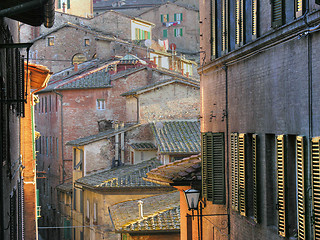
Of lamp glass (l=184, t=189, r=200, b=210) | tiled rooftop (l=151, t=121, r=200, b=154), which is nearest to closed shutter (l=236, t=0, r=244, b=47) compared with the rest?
lamp glass (l=184, t=189, r=200, b=210)

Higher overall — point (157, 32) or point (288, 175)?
point (157, 32)

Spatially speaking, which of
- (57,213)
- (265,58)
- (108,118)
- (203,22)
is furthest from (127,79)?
(265,58)

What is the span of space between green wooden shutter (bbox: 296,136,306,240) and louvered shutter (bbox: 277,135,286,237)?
21.4 inches

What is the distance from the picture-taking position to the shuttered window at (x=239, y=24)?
10711 mm

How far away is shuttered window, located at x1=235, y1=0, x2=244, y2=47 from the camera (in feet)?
35.1

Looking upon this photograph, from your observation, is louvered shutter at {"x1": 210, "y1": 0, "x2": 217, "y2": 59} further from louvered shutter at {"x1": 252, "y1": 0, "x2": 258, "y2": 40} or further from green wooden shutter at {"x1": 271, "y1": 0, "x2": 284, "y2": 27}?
green wooden shutter at {"x1": 271, "y1": 0, "x2": 284, "y2": 27}

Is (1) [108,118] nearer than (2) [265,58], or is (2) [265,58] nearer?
(2) [265,58]

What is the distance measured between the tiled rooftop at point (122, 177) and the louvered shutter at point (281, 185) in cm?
1804

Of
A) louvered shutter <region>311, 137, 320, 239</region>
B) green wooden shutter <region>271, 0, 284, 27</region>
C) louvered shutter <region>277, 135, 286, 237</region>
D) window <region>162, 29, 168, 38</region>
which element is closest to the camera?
louvered shutter <region>311, 137, 320, 239</region>

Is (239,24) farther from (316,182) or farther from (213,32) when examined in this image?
(316,182)

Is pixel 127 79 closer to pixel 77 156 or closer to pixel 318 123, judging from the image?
pixel 77 156

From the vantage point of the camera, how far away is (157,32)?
6356 centimetres

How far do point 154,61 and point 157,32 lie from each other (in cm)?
1685

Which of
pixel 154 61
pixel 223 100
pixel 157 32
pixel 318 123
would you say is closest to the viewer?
pixel 318 123
